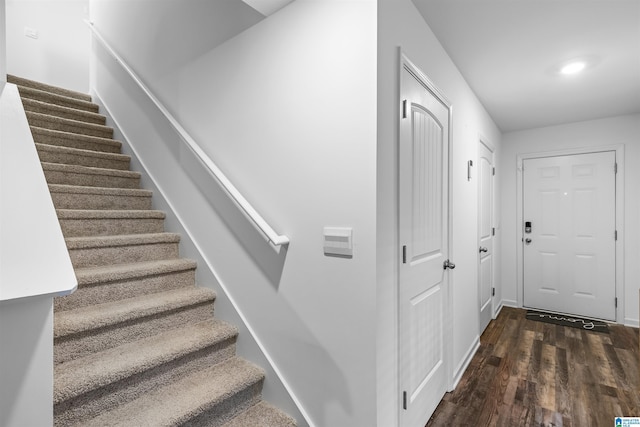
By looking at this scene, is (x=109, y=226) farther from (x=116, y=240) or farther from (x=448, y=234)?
(x=448, y=234)

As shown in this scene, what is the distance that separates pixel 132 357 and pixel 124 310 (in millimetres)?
255

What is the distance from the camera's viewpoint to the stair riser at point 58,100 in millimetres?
2719

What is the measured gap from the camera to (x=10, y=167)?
870mm

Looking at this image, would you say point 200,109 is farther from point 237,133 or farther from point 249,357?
point 249,357

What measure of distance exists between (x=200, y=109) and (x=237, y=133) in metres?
0.45

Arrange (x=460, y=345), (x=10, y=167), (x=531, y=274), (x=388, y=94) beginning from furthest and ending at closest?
1. (x=531, y=274)
2. (x=460, y=345)
3. (x=388, y=94)
4. (x=10, y=167)

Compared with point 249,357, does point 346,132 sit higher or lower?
higher

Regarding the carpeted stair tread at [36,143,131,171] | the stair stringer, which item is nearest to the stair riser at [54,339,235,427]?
the stair stringer

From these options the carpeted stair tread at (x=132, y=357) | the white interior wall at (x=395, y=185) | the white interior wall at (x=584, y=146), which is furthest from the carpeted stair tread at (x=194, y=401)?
the white interior wall at (x=584, y=146)

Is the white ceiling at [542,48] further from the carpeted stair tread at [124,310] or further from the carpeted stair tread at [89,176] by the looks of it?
the carpeted stair tread at [89,176]

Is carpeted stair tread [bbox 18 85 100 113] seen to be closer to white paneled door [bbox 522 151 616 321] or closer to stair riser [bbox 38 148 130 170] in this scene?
stair riser [bbox 38 148 130 170]

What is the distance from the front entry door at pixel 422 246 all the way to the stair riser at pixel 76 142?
2638 millimetres

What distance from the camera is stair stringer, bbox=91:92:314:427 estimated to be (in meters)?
1.61

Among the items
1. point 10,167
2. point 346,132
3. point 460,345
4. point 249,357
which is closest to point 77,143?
point 10,167
